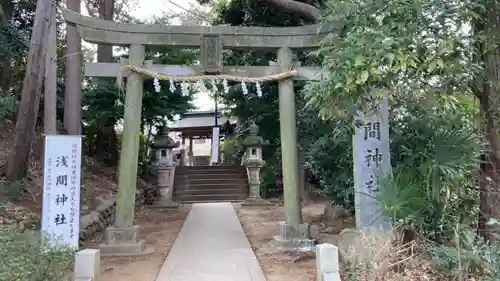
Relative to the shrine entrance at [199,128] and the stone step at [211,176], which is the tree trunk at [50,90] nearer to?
the stone step at [211,176]

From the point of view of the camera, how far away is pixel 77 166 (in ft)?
19.7

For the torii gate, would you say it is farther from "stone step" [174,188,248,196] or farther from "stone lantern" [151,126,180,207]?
"stone step" [174,188,248,196]

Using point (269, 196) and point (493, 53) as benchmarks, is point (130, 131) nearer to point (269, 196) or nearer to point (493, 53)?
point (493, 53)

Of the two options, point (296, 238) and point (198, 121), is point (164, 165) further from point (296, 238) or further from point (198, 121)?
point (198, 121)

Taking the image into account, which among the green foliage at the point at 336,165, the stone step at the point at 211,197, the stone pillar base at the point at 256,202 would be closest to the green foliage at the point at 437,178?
the green foliage at the point at 336,165

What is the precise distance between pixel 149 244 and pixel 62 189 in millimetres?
2446

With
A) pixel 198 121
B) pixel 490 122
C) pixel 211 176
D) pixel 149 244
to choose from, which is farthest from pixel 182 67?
pixel 198 121

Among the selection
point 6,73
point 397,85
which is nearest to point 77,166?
point 397,85

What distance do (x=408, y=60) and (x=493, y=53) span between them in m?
1.65

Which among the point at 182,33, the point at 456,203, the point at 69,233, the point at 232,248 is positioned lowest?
the point at 232,248

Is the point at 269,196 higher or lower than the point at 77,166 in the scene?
lower

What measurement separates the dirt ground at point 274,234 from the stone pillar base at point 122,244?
1960 millimetres

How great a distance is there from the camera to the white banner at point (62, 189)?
568cm

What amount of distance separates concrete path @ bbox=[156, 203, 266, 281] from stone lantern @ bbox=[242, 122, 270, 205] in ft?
13.6
